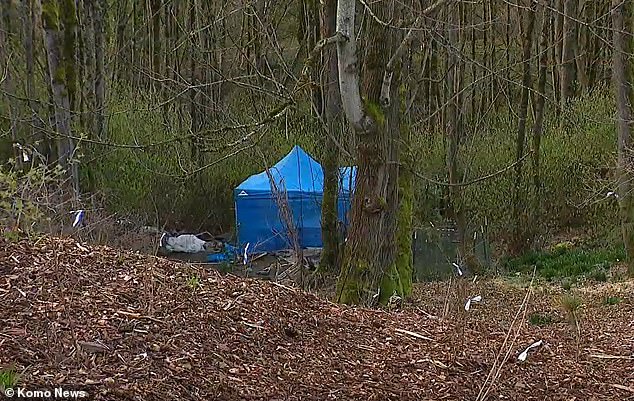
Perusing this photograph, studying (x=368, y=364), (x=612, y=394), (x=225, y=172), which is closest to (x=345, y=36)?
(x=368, y=364)

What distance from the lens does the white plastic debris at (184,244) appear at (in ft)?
51.5

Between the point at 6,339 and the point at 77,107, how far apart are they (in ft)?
42.0

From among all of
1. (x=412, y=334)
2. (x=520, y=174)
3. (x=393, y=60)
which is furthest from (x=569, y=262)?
(x=412, y=334)

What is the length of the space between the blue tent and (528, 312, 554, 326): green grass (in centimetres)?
451

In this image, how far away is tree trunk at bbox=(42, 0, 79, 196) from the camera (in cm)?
1119

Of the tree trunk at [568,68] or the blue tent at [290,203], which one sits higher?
the tree trunk at [568,68]

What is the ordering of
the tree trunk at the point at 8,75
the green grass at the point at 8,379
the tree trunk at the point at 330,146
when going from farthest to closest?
the tree trunk at the point at 8,75 → the tree trunk at the point at 330,146 → the green grass at the point at 8,379

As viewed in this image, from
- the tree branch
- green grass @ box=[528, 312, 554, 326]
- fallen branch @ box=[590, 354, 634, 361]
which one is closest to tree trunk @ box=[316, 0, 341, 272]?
the tree branch

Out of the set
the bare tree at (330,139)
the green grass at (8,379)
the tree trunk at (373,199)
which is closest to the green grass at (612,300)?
the bare tree at (330,139)

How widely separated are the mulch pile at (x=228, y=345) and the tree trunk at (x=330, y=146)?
16.9 ft

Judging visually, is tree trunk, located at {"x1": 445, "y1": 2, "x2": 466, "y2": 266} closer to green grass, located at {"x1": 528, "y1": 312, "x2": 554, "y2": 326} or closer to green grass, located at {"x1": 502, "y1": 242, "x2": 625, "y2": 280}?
green grass, located at {"x1": 502, "y1": 242, "x2": 625, "y2": 280}

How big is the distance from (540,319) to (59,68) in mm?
7986

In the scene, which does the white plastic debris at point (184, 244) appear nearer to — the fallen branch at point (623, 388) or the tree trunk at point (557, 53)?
the tree trunk at point (557, 53)

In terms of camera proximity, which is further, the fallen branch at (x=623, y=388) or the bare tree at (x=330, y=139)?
the bare tree at (x=330, y=139)
